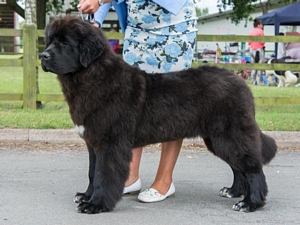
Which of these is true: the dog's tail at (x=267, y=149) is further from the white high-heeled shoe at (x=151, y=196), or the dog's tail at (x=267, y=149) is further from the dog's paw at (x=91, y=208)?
the dog's paw at (x=91, y=208)

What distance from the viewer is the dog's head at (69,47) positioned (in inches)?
160

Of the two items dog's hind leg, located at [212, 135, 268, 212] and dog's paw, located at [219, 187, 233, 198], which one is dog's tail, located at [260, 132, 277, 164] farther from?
dog's paw, located at [219, 187, 233, 198]

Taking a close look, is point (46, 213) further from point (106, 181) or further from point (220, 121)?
point (220, 121)

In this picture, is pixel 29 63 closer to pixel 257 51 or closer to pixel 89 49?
pixel 89 49

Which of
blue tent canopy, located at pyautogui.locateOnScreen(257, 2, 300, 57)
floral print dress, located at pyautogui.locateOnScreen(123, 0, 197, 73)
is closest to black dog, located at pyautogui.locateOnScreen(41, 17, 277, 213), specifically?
floral print dress, located at pyautogui.locateOnScreen(123, 0, 197, 73)

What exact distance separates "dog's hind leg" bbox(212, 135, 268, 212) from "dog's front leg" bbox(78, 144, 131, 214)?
2.65 ft

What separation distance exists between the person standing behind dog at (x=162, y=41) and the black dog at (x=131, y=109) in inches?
12.8

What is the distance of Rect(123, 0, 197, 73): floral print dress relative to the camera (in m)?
4.77

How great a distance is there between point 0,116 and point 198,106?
498 cm

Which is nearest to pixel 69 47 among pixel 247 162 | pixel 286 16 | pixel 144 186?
pixel 247 162

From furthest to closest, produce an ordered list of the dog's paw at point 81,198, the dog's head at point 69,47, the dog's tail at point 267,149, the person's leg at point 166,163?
the person's leg at point 166,163 → the dog's tail at point 267,149 → the dog's paw at point 81,198 → the dog's head at point 69,47

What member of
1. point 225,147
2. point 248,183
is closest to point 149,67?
point 225,147

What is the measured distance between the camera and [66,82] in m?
4.25

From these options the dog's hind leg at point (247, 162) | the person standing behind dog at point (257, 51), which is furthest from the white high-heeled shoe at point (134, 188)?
the person standing behind dog at point (257, 51)
